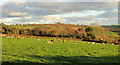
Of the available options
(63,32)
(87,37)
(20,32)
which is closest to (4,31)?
(20,32)

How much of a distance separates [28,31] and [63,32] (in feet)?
53.0

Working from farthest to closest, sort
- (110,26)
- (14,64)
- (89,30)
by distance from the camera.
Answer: (110,26), (89,30), (14,64)

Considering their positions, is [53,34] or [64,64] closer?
[64,64]

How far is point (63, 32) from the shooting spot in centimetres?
6150

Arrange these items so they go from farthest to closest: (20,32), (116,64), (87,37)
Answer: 1. (20,32)
2. (87,37)
3. (116,64)

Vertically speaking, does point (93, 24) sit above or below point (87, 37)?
above

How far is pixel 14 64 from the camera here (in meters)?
10.6

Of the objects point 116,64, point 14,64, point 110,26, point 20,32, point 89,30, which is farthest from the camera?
point 110,26

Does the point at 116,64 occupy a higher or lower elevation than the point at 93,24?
lower

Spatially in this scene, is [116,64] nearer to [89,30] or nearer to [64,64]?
[64,64]

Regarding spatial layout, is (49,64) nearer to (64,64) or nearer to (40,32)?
(64,64)

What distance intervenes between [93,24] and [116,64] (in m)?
48.1

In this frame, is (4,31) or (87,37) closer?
(87,37)

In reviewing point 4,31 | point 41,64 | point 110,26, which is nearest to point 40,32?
point 4,31
